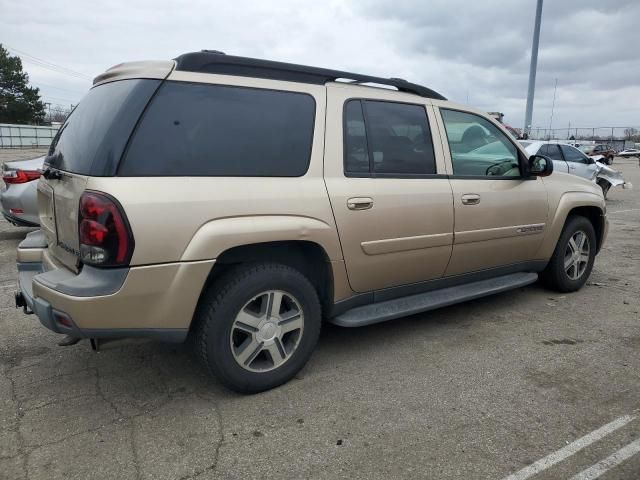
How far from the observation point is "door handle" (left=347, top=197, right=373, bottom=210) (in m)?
3.19

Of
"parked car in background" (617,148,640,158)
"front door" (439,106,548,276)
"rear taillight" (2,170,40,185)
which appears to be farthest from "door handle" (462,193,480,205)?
"parked car in background" (617,148,640,158)

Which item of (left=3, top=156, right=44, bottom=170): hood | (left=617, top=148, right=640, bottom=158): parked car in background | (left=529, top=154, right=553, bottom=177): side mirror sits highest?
(left=617, top=148, right=640, bottom=158): parked car in background

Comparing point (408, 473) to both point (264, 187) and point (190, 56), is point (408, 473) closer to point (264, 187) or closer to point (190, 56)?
point (264, 187)

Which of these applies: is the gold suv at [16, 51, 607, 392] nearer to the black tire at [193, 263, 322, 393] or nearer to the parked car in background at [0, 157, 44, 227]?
the black tire at [193, 263, 322, 393]

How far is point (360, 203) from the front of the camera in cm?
323

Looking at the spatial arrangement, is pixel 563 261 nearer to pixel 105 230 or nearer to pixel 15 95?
pixel 105 230

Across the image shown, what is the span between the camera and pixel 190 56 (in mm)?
2775

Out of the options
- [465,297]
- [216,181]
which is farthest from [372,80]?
[465,297]

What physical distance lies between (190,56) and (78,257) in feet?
4.05

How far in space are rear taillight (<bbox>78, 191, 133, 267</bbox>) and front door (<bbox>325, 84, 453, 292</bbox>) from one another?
4.06 ft

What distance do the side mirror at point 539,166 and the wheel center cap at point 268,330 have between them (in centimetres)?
268

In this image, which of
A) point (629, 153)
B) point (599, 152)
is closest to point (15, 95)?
point (599, 152)

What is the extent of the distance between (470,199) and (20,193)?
5567 millimetres

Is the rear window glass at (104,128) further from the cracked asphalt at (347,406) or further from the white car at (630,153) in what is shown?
the white car at (630,153)
